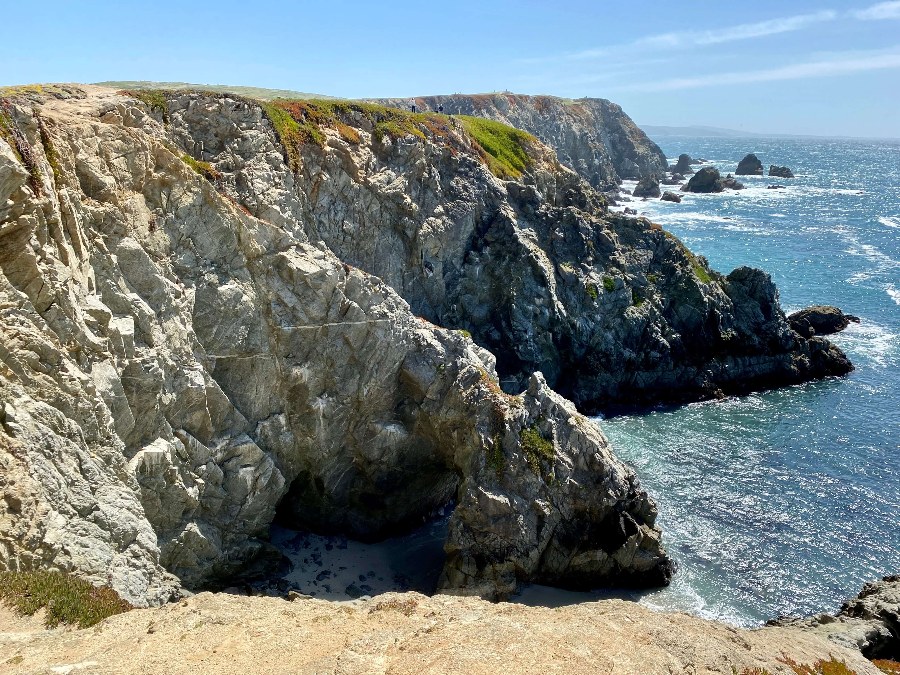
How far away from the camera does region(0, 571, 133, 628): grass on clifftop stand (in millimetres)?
15586

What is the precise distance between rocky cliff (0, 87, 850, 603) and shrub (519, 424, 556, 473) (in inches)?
5.0

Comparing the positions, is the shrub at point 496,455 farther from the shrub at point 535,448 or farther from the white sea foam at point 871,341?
the white sea foam at point 871,341

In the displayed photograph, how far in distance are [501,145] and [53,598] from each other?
64515 millimetres

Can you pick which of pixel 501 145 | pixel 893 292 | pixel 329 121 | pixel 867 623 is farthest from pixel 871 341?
pixel 329 121

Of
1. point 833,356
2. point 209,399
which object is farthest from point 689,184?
point 209,399

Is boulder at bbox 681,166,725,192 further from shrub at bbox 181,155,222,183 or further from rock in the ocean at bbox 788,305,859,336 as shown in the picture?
shrub at bbox 181,155,222,183

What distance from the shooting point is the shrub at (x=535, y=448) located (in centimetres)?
3281

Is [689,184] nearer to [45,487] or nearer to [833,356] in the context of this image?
[833,356]

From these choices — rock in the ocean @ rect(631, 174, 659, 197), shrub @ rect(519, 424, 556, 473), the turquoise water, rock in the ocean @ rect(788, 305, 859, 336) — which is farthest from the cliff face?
shrub @ rect(519, 424, 556, 473)

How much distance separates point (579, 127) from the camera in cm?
15138

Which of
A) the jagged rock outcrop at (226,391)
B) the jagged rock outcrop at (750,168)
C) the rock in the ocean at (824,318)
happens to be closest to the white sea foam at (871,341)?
the rock in the ocean at (824,318)

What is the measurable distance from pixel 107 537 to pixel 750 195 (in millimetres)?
161536

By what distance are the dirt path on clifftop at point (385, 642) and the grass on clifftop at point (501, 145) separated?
50.9m

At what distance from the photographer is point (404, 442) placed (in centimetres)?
3625
